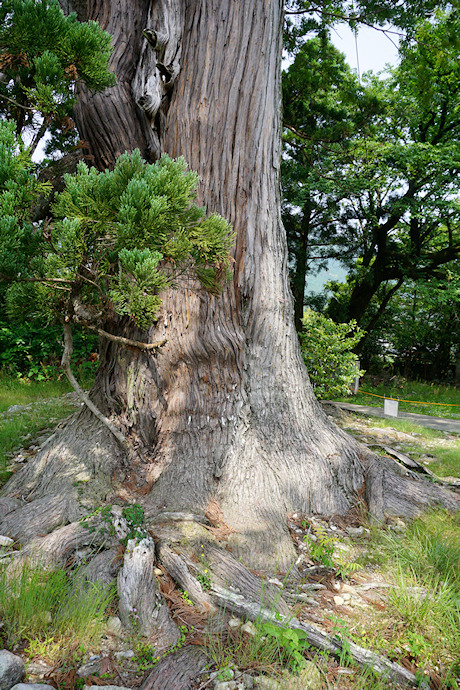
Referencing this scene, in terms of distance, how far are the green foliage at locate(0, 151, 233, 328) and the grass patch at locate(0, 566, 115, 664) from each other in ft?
3.87

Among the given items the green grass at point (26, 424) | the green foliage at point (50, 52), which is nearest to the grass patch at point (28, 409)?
the green grass at point (26, 424)

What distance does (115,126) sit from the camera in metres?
2.71

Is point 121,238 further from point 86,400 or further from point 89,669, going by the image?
point 89,669

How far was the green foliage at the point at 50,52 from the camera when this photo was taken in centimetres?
179

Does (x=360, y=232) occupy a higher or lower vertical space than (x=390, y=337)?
higher

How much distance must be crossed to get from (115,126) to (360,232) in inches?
323

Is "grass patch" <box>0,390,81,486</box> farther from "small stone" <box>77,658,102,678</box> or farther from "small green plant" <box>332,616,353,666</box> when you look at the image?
"small green plant" <box>332,616,353,666</box>

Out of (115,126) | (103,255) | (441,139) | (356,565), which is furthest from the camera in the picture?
(441,139)

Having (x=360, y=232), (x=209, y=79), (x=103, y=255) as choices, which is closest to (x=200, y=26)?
(x=209, y=79)

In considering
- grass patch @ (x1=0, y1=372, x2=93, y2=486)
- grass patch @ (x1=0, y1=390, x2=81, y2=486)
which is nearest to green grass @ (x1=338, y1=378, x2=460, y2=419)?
grass patch @ (x1=0, y1=372, x2=93, y2=486)

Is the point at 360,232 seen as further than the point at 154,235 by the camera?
Yes

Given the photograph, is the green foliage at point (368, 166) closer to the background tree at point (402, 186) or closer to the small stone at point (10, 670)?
the background tree at point (402, 186)

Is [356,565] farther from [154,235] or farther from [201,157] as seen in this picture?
[201,157]

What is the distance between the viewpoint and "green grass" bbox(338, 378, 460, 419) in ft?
26.0
